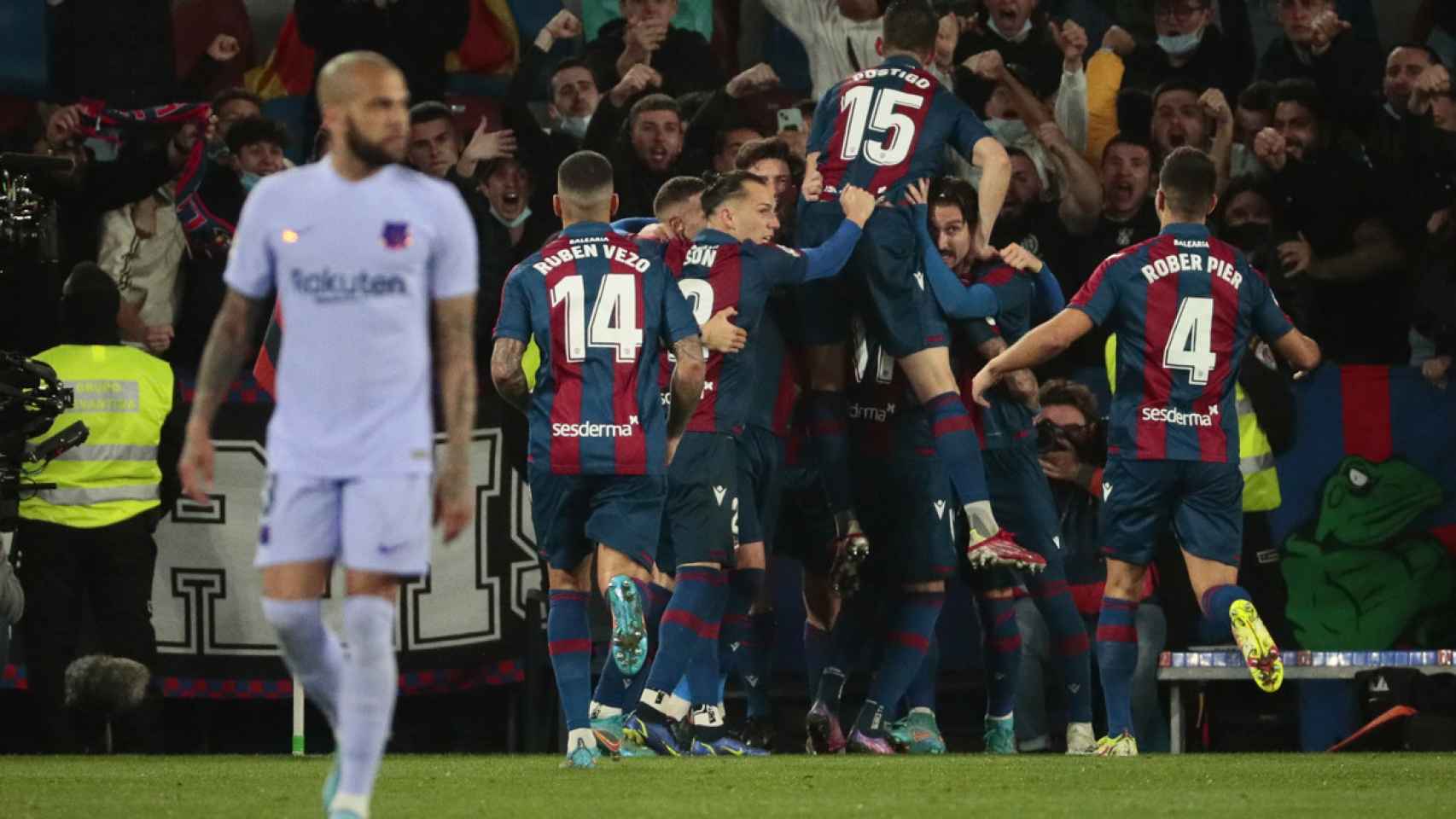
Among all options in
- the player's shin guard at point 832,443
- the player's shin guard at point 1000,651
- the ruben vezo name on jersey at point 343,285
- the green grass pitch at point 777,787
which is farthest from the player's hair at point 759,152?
the ruben vezo name on jersey at point 343,285

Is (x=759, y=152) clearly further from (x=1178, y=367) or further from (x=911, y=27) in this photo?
(x=1178, y=367)

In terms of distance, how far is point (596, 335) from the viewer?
934 centimetres

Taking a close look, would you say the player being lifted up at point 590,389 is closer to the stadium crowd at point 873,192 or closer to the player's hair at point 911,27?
the stadium crowd at point 873,192

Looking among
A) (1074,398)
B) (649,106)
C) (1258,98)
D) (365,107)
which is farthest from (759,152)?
(365,107)

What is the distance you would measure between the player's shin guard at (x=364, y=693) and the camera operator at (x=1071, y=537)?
6.91m

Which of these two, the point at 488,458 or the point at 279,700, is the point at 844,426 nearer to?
the point at 488,458

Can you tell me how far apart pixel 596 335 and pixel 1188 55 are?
6285mm

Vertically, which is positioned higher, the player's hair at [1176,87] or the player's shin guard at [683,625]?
the player's hair at [1176,87]

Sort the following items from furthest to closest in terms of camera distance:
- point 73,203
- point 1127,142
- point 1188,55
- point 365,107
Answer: point 1188,55 < point 1127,142 < point 73,203 < point 365,107

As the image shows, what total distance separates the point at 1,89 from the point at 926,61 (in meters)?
6.00

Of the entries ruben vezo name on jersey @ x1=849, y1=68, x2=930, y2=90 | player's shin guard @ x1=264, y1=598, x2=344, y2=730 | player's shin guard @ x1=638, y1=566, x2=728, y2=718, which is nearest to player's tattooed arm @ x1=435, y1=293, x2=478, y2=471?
player's shin guard @ x1=264, y1=598, x2=344, y2=730

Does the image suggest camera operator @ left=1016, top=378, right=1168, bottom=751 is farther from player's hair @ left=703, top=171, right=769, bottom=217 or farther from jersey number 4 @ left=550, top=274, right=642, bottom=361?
jersey number 4 @ left=550, top=274, right=642, bottom=361

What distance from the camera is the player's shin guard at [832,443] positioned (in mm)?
11102

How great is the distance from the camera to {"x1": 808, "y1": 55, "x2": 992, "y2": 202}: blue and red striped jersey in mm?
11070
